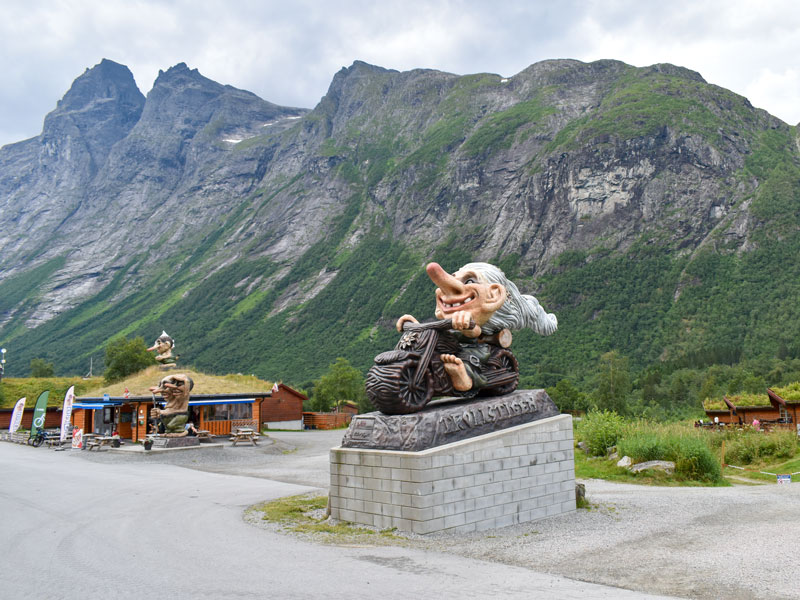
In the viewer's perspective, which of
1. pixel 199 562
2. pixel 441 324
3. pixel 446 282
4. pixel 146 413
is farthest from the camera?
pixel 146 413

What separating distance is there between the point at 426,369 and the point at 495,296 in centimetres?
194

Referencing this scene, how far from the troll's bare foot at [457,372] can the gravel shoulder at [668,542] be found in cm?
236

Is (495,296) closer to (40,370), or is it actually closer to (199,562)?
(199,562)

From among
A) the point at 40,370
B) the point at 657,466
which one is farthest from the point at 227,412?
the point at 40,370

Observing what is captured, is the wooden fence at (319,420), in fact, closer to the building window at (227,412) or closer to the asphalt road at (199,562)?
the building window at (227,412)

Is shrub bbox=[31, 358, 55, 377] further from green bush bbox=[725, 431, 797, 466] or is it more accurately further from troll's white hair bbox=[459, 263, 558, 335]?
green bush bbox=[725, 431, 797, 466]

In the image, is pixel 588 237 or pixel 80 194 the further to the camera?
pixel 80 194

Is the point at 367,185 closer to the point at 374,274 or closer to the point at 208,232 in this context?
the point at 374,274

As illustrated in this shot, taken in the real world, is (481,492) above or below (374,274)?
below

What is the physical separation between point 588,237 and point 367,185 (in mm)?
64419

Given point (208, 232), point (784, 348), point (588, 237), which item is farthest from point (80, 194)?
point (784, 348)

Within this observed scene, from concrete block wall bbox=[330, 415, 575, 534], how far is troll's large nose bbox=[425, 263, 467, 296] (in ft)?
8.48

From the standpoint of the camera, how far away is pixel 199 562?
664 centimetres

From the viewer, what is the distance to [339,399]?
52000mm
